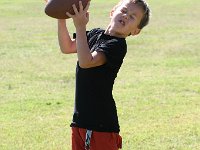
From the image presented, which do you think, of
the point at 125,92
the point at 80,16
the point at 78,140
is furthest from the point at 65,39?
the point at 125,92

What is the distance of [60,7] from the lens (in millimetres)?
3533

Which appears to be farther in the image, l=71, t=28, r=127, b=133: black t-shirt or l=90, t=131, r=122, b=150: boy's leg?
l=90, t=131, r=122, b=150: boy's leg

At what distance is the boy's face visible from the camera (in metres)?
3.47

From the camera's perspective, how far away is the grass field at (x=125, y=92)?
6.02m

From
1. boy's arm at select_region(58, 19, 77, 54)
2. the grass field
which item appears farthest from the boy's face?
the grass field

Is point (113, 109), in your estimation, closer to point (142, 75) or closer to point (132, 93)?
point (132, 93)

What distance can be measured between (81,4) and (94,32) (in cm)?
34

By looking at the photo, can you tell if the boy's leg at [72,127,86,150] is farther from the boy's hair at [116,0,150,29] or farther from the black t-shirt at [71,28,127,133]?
the boy's hair at [116,0,150,29]

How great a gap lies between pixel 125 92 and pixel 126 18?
4.81 m

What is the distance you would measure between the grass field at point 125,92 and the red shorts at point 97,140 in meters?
2.09

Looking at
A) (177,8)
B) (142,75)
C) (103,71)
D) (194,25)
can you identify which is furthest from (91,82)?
(177,8)

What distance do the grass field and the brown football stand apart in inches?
91.7

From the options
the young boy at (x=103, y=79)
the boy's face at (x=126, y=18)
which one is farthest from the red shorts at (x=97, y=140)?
the boy's face at (x=126, y=18)

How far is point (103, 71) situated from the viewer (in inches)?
138
